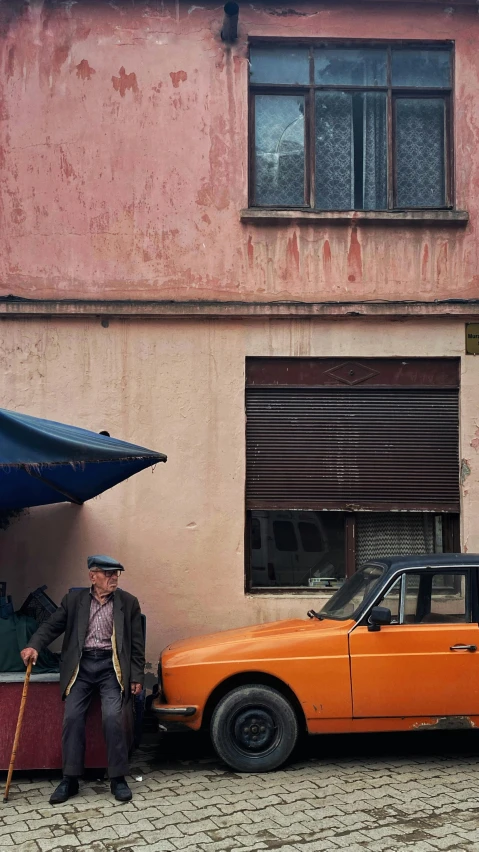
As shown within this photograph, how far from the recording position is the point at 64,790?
5.91 m

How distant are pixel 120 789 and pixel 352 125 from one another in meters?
7.01

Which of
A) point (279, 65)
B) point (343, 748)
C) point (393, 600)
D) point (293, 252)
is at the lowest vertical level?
point (343, 748)

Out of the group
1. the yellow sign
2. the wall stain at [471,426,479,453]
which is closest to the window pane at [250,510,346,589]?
the wall stain at [471,426,479,453]

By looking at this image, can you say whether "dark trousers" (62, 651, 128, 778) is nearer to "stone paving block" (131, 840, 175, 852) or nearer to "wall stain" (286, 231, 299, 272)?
"stone paving block" (131, 840, 175, 852)

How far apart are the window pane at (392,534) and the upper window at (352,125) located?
128 inches

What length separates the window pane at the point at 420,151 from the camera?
31.4 feet

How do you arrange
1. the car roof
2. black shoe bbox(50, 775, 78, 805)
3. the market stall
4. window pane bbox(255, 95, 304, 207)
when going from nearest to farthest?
black shoe bbox(50, 775, 78, 805) < the market stall < the car roof < window pane bbox(255, 95, 304, 207)

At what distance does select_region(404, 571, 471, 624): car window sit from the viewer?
21.8ft

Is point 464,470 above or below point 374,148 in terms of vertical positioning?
below

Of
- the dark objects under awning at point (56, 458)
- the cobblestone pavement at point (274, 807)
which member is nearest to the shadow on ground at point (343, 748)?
the cobblestone pavement at point (274, 807)

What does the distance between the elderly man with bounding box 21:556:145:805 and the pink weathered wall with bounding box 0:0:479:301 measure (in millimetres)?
3793

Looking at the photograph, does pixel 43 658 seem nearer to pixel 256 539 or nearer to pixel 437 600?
pixel 256 539

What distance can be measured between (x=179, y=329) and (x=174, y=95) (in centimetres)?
248

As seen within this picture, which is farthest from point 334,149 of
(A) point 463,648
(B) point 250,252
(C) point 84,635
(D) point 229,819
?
(D) point 229,819
